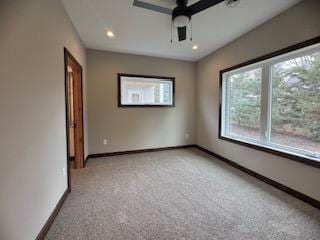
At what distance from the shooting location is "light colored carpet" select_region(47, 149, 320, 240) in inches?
68.1

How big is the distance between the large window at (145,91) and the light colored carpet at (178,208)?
1.88m

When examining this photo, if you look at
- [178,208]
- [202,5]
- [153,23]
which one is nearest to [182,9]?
[202,5]

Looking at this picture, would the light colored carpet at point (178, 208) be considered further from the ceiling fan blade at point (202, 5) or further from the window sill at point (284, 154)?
the ceiling fan blade at point (202, 5)

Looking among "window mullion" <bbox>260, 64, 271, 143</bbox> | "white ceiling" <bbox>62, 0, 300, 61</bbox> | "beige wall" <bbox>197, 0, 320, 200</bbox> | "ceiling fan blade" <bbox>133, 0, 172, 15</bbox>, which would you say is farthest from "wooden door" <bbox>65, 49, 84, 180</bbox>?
"window mullion" <bbox>260, 64, 271, 143</bbox>

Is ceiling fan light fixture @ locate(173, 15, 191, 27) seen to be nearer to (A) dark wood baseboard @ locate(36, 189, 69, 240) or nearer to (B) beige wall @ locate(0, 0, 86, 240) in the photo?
(B) beige wall @ locate(0, 0, 86, 240)

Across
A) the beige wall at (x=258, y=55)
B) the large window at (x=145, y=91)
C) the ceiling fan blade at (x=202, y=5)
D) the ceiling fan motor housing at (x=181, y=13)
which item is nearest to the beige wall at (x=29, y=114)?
the ceiling fan motor housing at (x=181, y=13)

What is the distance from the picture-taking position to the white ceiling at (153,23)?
7.54 feet

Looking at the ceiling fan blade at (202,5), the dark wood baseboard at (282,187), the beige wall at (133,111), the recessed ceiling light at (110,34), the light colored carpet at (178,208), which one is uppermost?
the recessed ceiling light at (110,34)

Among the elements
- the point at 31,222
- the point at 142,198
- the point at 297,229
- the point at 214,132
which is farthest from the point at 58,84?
the point at 214,132

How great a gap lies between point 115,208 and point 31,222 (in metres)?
0.90

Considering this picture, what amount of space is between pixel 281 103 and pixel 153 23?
8.05ft

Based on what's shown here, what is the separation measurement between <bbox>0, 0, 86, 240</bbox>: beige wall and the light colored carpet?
0.45m

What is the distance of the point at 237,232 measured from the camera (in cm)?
173

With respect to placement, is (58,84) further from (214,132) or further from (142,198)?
(214,132)
